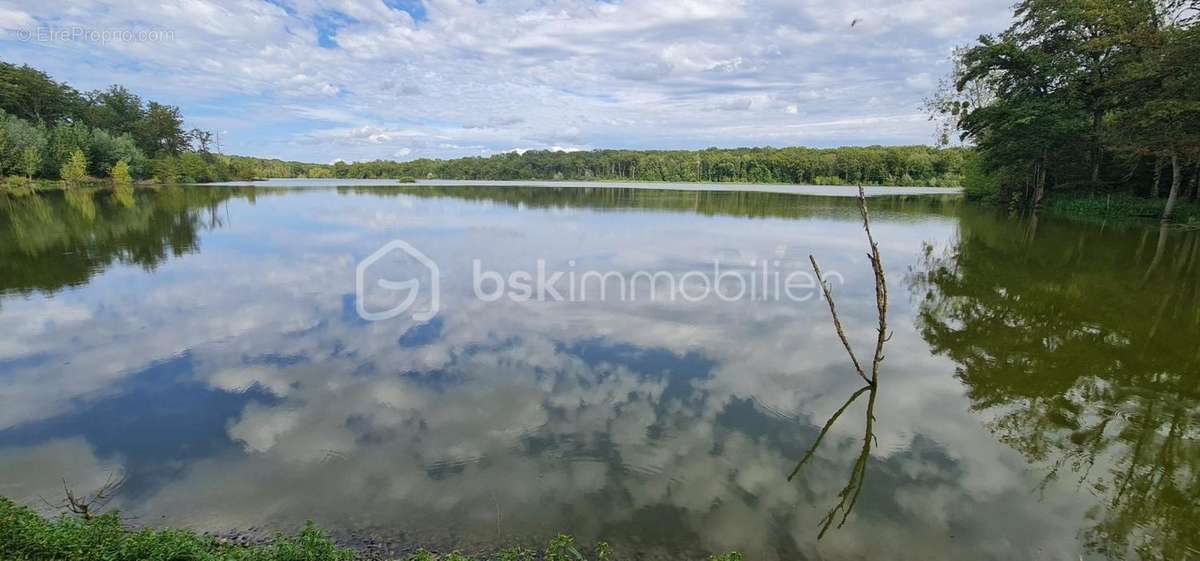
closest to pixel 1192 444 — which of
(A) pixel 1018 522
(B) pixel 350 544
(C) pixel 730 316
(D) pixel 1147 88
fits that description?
(A) pixel 1018 522

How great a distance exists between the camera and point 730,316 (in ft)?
38.4

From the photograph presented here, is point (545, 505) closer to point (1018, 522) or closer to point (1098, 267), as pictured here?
point (1018, 522)

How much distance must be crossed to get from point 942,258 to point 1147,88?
16.4 meters

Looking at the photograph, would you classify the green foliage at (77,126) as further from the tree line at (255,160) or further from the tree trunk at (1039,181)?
the tree trunk at (1039,181)

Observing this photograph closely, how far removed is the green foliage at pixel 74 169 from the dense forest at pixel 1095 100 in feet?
282

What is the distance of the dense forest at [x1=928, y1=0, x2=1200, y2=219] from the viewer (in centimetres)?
2345

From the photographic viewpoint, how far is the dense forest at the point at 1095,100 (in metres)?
23.5

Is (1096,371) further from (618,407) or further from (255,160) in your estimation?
(255,160)
